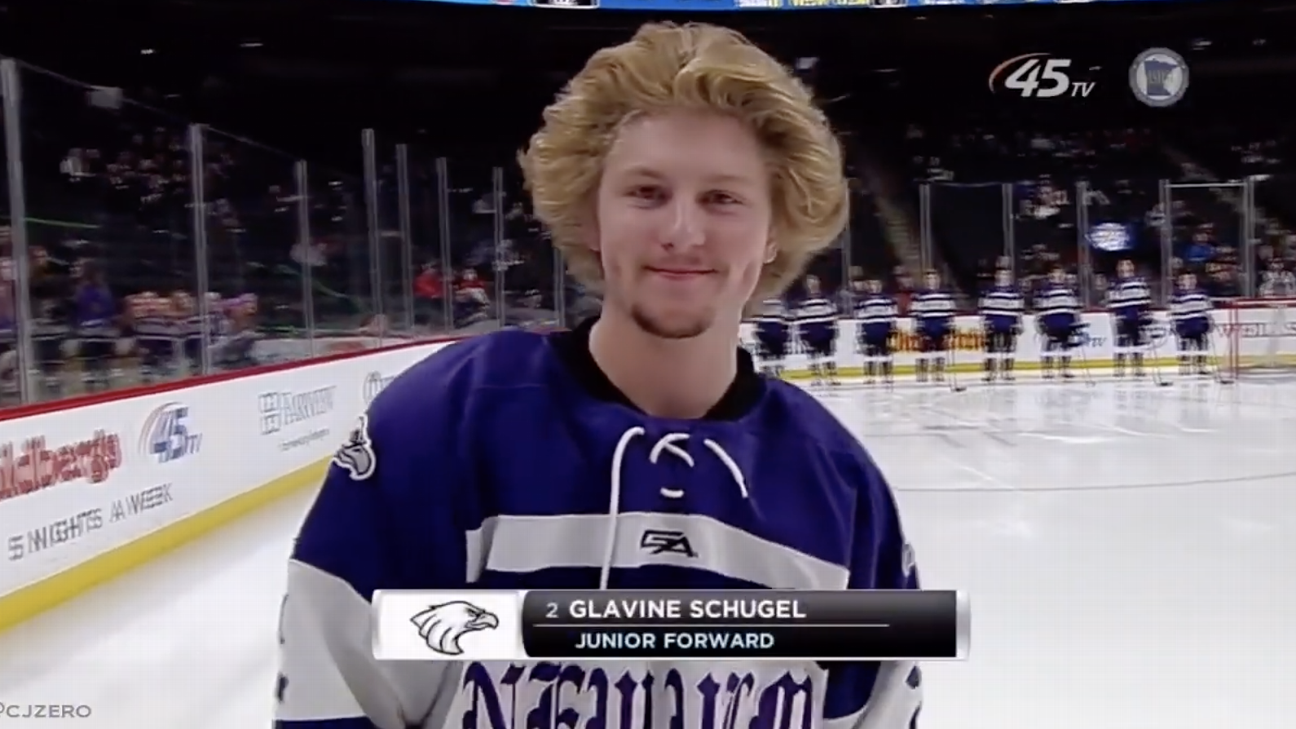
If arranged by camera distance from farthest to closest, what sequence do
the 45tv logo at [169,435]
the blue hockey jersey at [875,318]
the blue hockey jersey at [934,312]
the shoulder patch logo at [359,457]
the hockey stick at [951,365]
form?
the hockey stick at [951,365] < the blue hockey jersey at [934,312] < the blue hockey jersey at [875,318] < the 45tv logo at [169,435] < the shoulder patch logo at [359,457]

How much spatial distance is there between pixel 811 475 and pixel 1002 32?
914 cm

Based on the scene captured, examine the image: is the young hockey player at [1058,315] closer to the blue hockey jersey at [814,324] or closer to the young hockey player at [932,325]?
the young hockey player at [932,325]

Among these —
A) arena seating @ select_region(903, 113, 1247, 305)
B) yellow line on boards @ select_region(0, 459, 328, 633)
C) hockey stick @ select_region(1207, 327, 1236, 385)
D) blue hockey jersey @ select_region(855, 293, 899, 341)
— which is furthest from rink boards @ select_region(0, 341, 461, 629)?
hockey stick @ select_region(1207, 327, 1236, 385)

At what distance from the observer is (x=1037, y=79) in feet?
30.5

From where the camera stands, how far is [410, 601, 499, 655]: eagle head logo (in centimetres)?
62

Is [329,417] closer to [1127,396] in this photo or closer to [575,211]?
[575,211]

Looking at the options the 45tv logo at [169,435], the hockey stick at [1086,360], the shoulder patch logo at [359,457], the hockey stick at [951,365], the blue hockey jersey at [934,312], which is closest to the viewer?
the shoulder patch logo at [359,457]

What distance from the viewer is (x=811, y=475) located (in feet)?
2.14

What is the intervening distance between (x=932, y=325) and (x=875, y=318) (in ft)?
1.44

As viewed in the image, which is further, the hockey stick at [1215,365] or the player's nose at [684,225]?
the hockey stick at [1215,365]

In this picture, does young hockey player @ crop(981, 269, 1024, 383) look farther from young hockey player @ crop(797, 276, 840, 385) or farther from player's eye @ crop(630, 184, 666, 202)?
player's eye @ crop(630, 184, 666, 202)

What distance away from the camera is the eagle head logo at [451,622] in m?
0.62

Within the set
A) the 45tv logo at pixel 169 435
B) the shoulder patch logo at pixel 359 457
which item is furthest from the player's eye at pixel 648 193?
the 45tv logo at pixel 169 435

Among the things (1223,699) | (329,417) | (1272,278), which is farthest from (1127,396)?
(1223,699)
